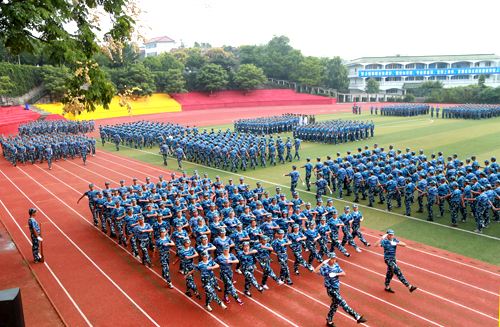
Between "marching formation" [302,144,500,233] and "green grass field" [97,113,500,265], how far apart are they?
0.42 meters

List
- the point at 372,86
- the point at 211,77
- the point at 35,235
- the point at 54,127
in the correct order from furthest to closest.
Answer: the point at 372,86 < the point at 211,77 < the point at 54,127 < the point at 35,235

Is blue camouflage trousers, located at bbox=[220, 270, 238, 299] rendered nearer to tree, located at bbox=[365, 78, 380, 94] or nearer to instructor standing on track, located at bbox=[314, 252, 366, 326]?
instructor standing on track, located at bbox=[314, 252, 366, 326]

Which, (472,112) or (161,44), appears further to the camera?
(161,44)

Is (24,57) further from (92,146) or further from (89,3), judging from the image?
(89,3)

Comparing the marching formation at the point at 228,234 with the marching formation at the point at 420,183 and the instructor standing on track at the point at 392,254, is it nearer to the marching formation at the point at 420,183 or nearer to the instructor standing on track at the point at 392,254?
the instructor standing on track at the point at 392,254

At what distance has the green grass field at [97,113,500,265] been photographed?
10706 mm

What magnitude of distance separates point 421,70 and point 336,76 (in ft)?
46.8

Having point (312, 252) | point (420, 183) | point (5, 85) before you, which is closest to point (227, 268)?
point (312, 252)

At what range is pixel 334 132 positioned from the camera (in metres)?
25.9

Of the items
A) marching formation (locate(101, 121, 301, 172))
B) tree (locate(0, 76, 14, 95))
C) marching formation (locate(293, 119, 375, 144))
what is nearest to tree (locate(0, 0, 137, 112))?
marching formation (locate(101, 121, 301, 172))

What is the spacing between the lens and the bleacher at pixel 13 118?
1328 inches

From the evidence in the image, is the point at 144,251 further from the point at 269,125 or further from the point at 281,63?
the point at 281,63

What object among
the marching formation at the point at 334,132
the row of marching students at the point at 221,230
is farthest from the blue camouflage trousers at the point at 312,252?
the marching formation at the point at 334,132

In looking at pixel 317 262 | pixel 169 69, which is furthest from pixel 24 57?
pixel 317 262
